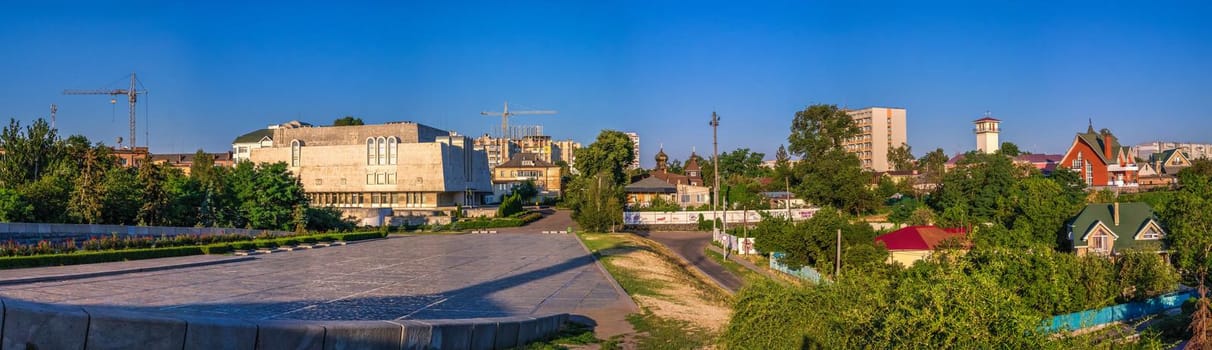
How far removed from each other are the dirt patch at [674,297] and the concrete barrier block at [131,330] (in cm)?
1015

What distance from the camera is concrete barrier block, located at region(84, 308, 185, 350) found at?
27.2 feet

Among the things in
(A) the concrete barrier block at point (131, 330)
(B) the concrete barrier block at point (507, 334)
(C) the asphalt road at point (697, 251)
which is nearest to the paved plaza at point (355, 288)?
(B) the concrete barrier block at point (507, 334)

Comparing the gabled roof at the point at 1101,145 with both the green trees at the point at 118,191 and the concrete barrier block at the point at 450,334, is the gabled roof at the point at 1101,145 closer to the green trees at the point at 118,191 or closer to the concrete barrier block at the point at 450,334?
the green trees at the point at 118,191

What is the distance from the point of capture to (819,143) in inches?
3044

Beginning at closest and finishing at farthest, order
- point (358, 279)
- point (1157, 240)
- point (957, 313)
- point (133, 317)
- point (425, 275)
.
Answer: point (133, 317) < point (957, 313) < point (358, 279) < point (425, 275) < point (1157, 240)

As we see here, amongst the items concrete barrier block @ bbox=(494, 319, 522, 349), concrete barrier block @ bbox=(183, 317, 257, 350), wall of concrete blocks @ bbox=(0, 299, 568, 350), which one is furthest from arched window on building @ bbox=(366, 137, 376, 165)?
concrete barrier block @ bbox=(183, 317, 257, 350)

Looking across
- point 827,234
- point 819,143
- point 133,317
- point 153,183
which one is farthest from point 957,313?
point 819,143

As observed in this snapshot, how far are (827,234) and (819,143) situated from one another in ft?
128

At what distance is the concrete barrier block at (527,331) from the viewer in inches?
579

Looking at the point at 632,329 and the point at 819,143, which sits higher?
the point at 819,143

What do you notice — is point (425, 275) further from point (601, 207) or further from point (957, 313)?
point (601, 207)

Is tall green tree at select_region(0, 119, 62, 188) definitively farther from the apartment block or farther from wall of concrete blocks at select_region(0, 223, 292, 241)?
the apartment block

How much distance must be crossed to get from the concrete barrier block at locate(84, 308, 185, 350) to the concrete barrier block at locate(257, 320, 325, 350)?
2.94ft

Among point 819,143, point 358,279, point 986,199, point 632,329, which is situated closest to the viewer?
point 632,329
